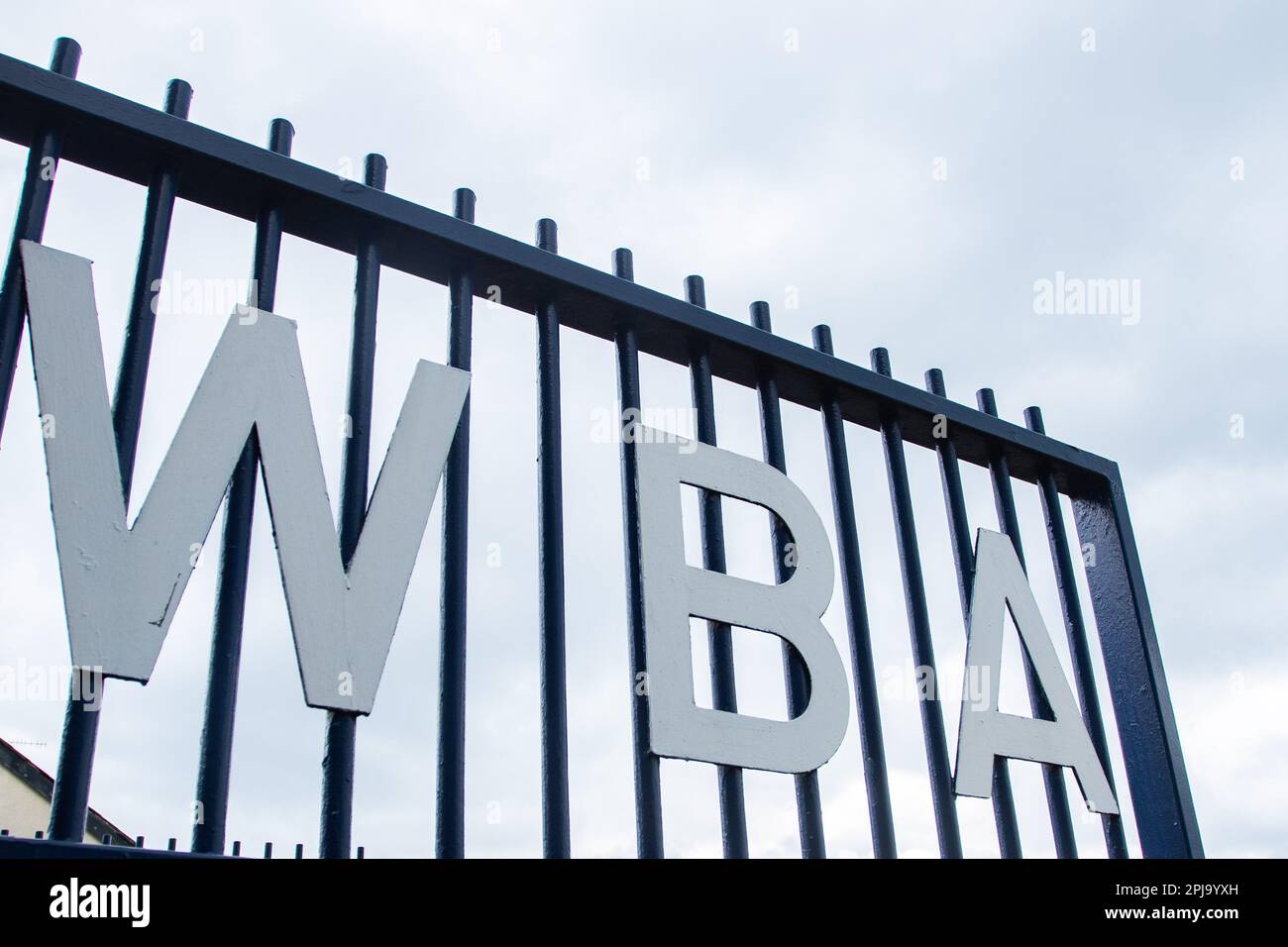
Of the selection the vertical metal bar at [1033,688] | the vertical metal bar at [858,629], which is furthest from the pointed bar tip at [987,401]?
the vertical metal bar at [858,629]

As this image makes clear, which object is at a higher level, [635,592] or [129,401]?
[129,401]

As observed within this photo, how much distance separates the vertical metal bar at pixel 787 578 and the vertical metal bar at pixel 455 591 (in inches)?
45.2

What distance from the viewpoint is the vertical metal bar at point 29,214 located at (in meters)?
2.68

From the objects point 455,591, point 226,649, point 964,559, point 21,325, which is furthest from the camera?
point 964,559

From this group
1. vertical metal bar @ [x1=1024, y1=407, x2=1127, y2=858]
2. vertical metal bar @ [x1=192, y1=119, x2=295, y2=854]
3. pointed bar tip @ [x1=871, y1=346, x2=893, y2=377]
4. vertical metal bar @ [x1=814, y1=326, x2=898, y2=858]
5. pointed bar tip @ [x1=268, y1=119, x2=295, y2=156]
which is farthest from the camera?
pointed bar tip @ [x1=871, y1=346, x2=893, y2=377]

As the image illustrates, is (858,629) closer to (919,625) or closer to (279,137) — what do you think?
(919,625)

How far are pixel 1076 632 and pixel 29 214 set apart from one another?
3982 millimetres

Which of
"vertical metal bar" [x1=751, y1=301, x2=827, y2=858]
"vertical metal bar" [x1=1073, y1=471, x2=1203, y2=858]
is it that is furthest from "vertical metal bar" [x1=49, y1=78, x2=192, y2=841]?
"vertical metal bar" [x1=1073, y1=471, x2=1203, y2=858]

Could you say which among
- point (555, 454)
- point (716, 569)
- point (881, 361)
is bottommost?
point (716, 569)

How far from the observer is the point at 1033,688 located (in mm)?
4367

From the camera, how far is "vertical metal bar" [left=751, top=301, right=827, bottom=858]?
3.42 metres

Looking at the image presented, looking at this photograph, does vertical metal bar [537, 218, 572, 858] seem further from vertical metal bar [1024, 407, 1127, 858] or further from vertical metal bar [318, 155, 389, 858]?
vertical metal bar [1024, 407, 1127, 858]

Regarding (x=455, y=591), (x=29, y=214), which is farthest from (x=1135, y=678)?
(x=29, y=214)
